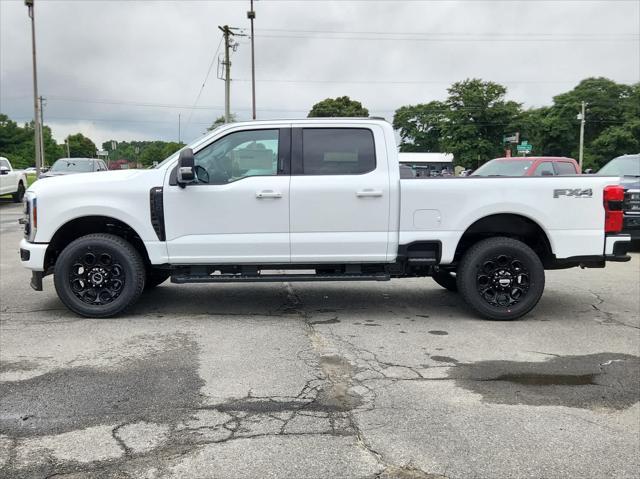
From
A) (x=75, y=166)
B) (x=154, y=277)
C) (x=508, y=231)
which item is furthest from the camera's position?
(x=75, y=166)

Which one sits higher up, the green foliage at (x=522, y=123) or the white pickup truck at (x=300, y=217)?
the green foliage at (x=522, y=123)

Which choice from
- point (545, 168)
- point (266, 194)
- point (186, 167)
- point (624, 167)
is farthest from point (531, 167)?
point (186, 167)

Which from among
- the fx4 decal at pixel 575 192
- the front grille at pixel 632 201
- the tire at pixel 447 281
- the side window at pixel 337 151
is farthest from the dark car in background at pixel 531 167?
the side window at pixel 337 151

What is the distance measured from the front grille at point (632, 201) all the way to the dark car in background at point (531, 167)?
3.46 metres

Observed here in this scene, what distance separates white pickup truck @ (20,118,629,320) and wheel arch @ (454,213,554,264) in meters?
0.09

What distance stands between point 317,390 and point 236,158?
288 cm

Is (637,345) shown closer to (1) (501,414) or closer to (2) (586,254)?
(2) (586,254)

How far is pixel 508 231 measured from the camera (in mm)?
6555

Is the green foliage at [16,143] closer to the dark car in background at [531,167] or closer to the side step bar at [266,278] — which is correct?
the dark car in background at [531,167]

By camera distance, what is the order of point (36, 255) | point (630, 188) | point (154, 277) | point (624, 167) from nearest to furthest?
point (36, 255) < point (154, 277) < point (630, 188) < point (624, 167)

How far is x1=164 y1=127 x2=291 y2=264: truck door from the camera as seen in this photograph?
6.07 meters

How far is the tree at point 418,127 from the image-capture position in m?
57.8

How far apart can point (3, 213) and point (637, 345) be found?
19.8 metres

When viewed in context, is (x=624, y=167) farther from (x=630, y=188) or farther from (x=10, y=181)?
(x=10, y=181)
